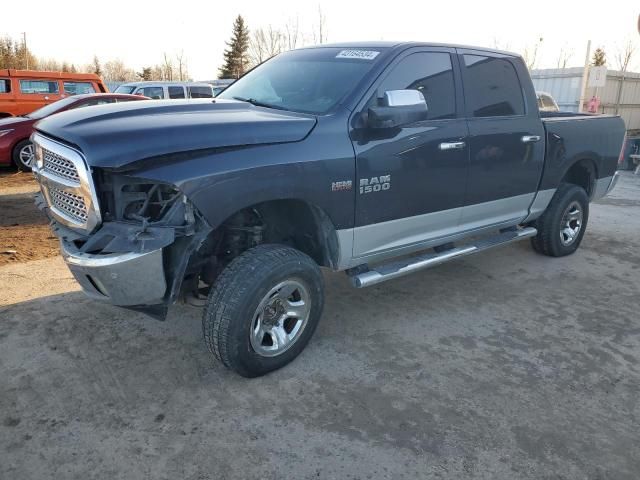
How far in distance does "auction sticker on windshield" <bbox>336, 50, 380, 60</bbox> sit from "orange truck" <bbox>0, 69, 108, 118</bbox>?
12570 mm

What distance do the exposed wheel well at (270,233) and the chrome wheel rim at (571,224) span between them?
333cm

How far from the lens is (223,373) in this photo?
3.36 m

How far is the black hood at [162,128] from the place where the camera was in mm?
2693

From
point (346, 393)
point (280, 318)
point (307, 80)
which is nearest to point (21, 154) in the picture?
point (307, 80)

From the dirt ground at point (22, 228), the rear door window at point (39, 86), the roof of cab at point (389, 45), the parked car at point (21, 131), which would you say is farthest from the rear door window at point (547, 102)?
the rear door window at point (39, 86)

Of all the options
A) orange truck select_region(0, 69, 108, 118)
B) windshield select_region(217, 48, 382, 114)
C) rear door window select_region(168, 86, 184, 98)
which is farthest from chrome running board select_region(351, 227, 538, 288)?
rear door window select_region(168, 86, 184, 98)

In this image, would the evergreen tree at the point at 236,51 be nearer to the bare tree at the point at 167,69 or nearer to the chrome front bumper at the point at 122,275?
the bare tree at the point at 167,69

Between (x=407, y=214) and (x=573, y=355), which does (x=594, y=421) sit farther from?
(x=407, y=214)

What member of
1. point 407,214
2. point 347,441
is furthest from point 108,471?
point 407,214

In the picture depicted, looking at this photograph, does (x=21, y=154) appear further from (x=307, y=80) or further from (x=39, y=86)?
(x=307, y=80)

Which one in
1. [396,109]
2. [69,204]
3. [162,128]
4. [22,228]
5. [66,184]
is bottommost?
[22,228]

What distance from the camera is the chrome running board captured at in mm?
3699

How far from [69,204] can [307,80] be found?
74.5 inches

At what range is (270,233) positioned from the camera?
3.64 m
